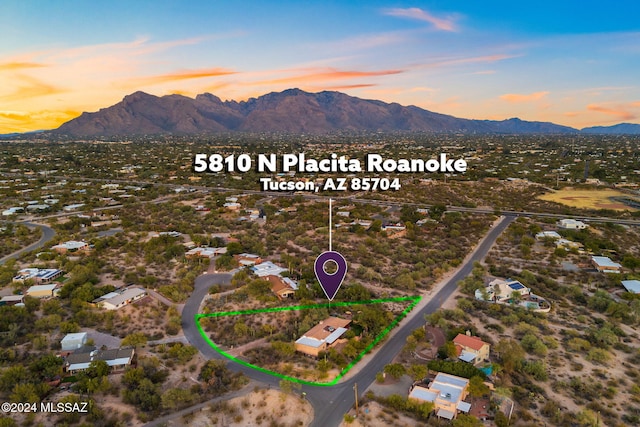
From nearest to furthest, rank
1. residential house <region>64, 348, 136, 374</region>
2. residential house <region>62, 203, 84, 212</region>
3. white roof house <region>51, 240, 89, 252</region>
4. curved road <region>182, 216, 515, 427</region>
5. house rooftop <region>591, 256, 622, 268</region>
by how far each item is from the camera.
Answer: curved road <region>182, 216, 515, 427</region>, residential house <region>64, 348, 136, 374</region>, house rooftop <region>591, 256, 622, 268</region>, white roof house <region>51, 240, 89, 252</region>, residential house <region>62, 203, 84, 212</region>

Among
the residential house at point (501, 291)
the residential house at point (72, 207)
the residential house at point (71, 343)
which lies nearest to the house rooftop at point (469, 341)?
the residential house at point (501, 291)

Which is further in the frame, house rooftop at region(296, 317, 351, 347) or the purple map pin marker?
house rooftop at region(296, 317, 351, 347)

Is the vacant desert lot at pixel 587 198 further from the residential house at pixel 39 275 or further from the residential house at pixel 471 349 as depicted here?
the residential house at pixel 39 275

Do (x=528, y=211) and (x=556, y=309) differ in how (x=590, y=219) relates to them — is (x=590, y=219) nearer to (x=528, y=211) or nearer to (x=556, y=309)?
(x=528, y=211)

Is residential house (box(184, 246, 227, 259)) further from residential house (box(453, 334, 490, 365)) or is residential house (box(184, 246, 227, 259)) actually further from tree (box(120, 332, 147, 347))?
residential house (box(453, 334, 490, 365))

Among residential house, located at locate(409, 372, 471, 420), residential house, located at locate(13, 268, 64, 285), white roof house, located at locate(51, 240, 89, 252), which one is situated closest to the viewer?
residential house, located at locate(409, 372, 471, 420)

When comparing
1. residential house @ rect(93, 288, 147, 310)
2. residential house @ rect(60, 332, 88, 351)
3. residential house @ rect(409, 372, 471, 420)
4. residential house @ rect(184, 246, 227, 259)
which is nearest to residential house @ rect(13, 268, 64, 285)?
residential house @ rect(93, 288, 147, 310)

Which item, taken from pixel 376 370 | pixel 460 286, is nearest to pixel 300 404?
pixel 376 370
